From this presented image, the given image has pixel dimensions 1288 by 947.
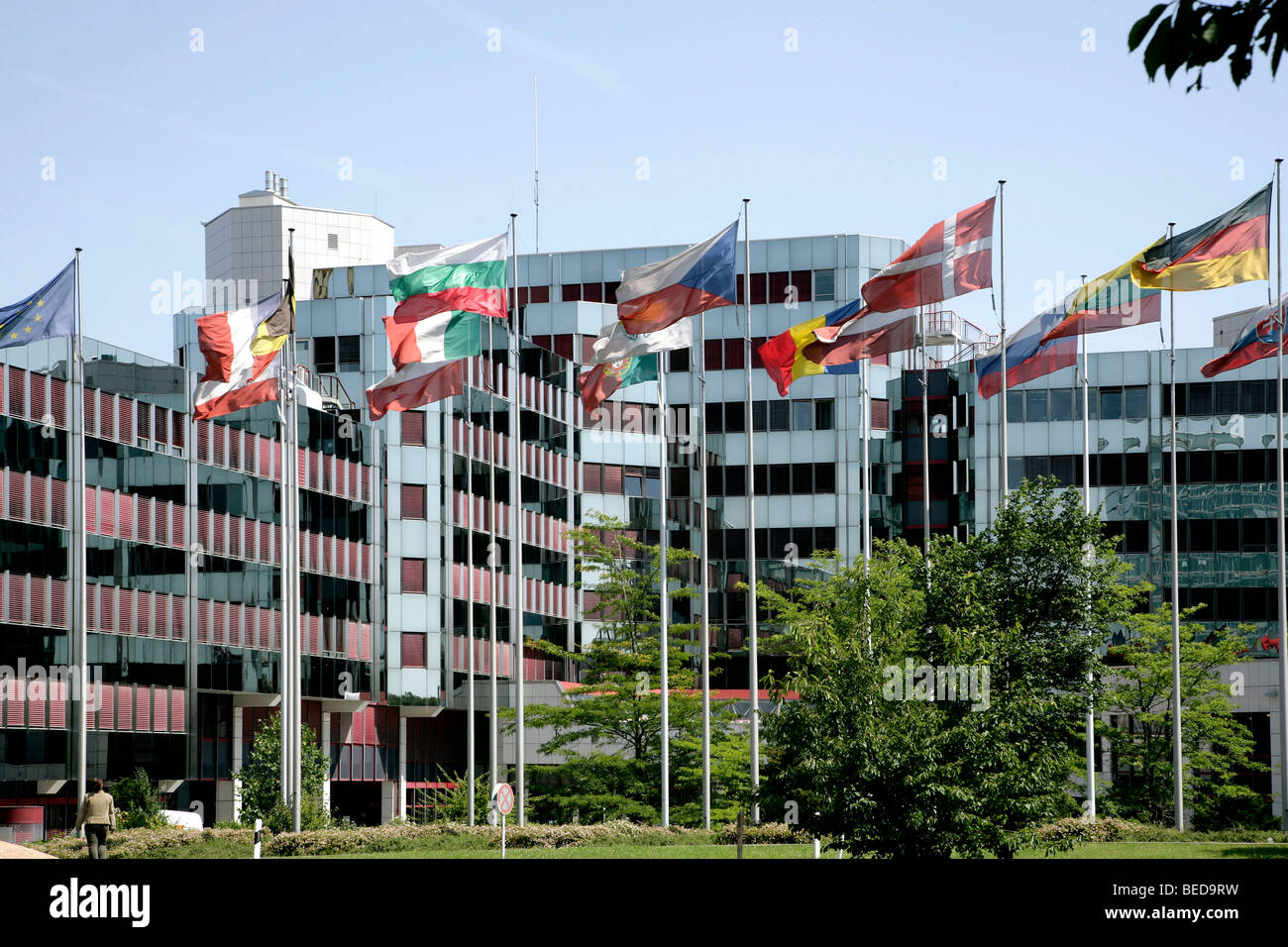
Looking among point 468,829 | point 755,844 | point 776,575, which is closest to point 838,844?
point 755,844

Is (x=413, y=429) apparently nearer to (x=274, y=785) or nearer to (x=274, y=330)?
(x=274, y=785)

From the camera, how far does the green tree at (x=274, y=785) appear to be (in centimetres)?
5550

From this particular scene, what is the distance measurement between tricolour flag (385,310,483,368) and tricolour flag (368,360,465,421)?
65 centimetres

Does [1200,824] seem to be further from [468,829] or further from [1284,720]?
[468,829]

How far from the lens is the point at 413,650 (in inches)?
3174

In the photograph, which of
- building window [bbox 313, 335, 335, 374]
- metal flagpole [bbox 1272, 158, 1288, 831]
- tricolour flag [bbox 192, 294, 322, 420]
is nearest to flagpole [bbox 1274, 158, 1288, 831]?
metal flagpole [bbox 1272, 158, 1288, 831]

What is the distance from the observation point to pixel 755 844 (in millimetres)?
47625

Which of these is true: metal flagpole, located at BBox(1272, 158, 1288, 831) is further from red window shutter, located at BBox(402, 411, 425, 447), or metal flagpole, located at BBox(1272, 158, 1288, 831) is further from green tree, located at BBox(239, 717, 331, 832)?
red window shutter, located at BBox(402, 411, 425, 447)

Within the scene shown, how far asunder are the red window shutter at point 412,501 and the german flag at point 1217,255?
44879 mm

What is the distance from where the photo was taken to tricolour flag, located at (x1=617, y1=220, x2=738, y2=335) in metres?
44.2

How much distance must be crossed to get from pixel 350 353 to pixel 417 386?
147ft

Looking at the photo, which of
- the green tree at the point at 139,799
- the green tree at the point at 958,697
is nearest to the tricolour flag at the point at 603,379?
the green tree at the point at 958,697

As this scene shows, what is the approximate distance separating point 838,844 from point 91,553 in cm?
3523

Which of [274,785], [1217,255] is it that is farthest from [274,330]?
[1217,255]
